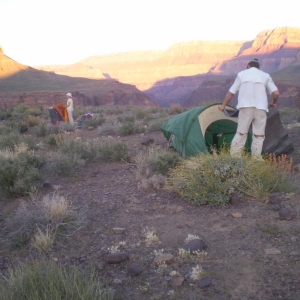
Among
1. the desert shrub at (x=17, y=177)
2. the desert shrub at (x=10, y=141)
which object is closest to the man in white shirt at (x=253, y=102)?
the desert shrub at (x=17, y=177)

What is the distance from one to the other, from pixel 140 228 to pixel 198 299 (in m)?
1.69

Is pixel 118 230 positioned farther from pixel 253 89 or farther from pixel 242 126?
pixel 253 89

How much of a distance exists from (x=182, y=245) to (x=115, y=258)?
76 centimetres

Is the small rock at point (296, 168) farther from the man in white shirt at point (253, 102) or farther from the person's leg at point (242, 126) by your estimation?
the person's leg at point (242, 126)

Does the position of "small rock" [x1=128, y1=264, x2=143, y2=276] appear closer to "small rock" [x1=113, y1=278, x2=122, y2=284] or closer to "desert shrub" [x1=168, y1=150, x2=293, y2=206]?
"small rock" [x1=113, y1=278, x2=122, y2=284]

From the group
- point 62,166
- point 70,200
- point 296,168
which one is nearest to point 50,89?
point 62,166

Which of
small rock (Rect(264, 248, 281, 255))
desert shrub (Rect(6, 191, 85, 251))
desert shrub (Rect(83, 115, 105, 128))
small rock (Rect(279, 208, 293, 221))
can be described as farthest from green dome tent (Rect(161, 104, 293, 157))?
desert shrub (Rect(83, 115, 105, 128))

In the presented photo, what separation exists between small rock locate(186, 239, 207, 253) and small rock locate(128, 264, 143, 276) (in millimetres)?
604

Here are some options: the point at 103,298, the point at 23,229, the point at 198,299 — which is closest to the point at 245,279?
the point at 198,299

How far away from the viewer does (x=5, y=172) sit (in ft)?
22.4

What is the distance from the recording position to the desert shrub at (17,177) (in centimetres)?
662

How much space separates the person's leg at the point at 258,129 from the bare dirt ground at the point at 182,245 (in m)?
1.66

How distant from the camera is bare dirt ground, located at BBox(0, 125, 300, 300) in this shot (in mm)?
3568

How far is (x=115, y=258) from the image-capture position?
4.12 meters
